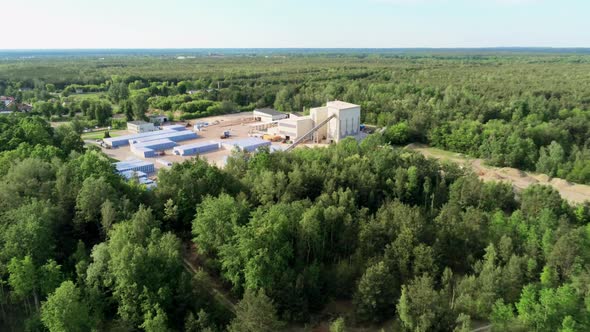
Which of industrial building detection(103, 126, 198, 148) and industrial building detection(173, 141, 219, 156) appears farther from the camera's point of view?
industrial building detection(103, 126, 198, 148)

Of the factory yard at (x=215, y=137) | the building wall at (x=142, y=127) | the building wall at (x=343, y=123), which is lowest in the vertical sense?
the factory yard at (x=215, y=137)

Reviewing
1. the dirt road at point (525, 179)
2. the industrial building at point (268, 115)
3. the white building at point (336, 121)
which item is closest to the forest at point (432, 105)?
the dirt road at point (525, 179)

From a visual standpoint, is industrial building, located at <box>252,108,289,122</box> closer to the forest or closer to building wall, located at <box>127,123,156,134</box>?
the forest

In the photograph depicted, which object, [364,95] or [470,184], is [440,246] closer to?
[470,184]

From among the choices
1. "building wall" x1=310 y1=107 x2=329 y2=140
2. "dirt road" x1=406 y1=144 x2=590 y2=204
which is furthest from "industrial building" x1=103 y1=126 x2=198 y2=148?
"dirt road" x1=406 y1=144 x2=590 y2=204

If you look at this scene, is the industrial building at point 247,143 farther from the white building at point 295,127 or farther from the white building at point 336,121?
the white building at point 336,121

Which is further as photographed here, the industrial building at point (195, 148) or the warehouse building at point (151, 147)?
the industrial building at point (195, 148)

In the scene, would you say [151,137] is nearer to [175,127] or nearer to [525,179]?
[175,127]

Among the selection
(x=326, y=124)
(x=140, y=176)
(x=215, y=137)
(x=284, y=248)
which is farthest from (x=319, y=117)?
(x=284, y=248)
